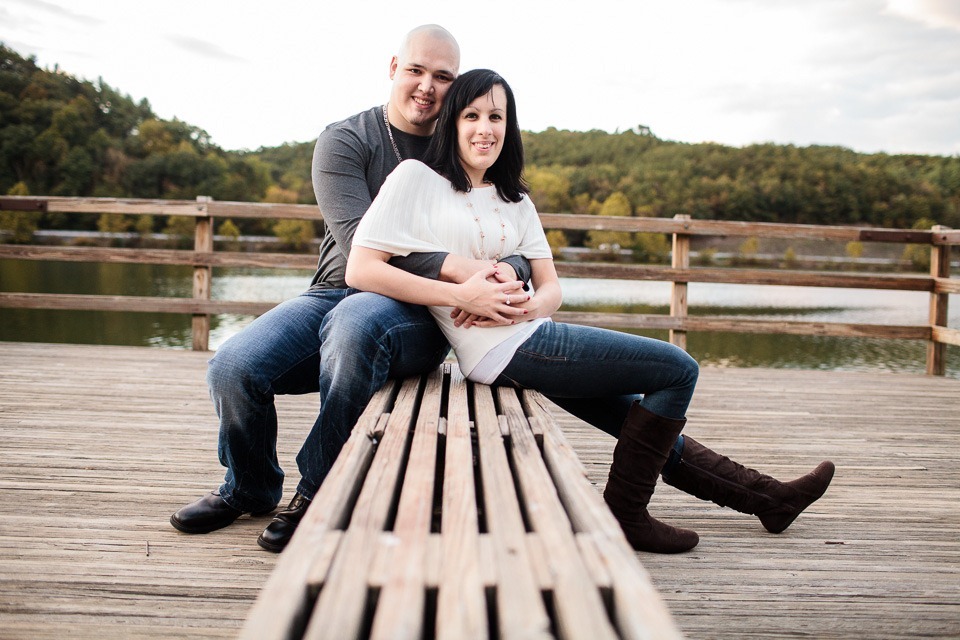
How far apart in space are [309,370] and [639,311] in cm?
1649

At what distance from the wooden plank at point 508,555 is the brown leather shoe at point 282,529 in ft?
2.27

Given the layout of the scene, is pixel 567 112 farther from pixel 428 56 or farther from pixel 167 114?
pixel 428 56

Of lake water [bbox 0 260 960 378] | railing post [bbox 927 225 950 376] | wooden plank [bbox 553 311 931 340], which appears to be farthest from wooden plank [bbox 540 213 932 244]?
lake water [bbox 0 260 960 378]

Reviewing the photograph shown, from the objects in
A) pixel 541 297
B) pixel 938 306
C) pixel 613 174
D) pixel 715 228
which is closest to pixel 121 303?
pixel 541 297

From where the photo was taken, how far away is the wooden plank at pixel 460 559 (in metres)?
0.70

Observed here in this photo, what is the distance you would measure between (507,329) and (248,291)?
1671 cm

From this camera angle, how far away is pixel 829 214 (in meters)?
41.2

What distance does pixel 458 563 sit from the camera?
0.81 m

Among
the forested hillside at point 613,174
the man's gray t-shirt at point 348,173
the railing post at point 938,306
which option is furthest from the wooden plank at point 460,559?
the forested hillside at point 613,174

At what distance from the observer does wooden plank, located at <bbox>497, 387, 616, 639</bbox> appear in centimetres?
69

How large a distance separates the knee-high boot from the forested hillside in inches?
1365

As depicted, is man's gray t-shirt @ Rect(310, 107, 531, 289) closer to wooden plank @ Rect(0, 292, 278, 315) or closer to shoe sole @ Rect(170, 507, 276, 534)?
shoe sole @ Rect(170, 507, 276, 534)

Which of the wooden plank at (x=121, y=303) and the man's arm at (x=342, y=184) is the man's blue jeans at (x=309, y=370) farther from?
the wooden plank at (x=121, y=303)

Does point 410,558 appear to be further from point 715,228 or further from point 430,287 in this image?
point 715,228
